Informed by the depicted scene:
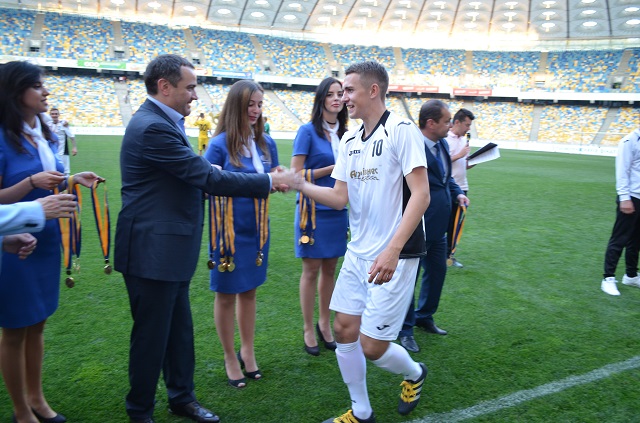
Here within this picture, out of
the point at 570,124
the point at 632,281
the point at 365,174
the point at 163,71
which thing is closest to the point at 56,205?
the point at 163,71

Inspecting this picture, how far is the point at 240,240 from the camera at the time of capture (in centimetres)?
332

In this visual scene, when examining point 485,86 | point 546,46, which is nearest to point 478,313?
point 485,86

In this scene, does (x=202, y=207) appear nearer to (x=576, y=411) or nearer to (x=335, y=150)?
(x=335, y=150)

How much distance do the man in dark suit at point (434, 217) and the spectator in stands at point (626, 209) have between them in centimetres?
256

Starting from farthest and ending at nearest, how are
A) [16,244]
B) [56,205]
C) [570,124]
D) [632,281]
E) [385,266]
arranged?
[570,124] → [632,281] → [385,266] → [16,244] → [56,205]

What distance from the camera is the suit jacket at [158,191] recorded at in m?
2.49

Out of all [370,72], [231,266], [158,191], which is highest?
[370,72]

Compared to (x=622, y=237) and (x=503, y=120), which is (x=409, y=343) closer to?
(x=622, y=237)

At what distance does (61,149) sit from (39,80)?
28.3 feet

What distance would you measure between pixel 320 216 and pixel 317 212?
4 centimetres

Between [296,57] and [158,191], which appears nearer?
[158,191]

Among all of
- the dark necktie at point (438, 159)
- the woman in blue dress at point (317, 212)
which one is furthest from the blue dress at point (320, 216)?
the dark necktie at point (438, 159)

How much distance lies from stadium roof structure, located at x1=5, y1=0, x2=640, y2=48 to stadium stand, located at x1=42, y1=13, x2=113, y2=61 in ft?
4.26

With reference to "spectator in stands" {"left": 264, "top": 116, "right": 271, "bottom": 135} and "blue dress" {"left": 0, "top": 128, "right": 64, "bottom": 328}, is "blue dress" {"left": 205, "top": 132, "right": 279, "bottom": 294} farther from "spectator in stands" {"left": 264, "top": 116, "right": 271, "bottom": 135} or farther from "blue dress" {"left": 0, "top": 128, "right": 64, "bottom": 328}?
"blue dress" {"left": 0, "top": 128, "right": 64, "bottom": 328}
